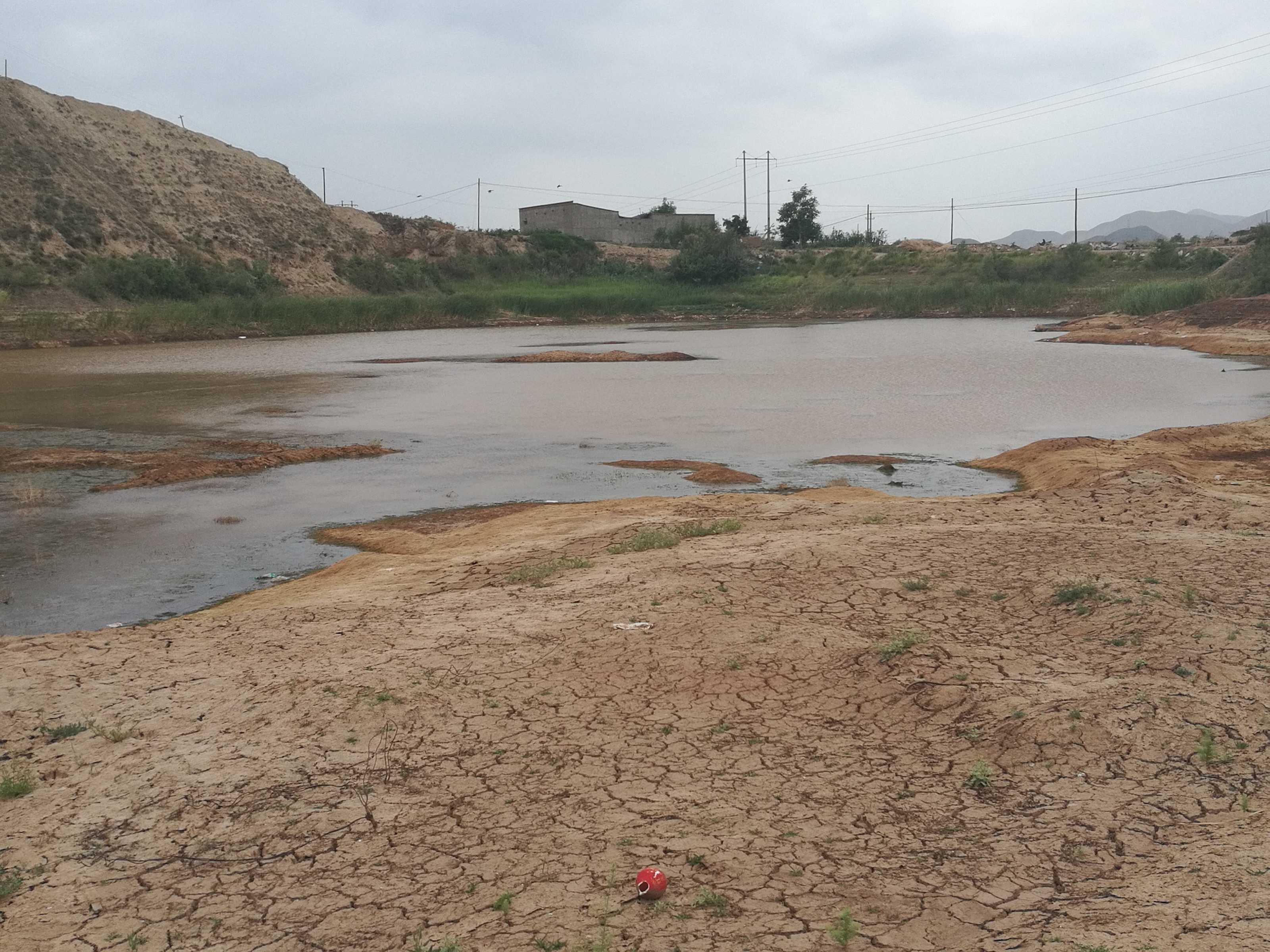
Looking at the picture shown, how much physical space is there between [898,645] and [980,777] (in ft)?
4.86

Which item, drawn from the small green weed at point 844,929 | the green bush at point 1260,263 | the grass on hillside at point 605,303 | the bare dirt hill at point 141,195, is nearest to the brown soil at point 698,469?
the small green weed at point 844,929

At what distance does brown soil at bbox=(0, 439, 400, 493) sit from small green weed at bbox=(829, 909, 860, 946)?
14146 mm

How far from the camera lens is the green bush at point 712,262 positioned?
3255 inches

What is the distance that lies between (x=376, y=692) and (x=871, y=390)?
2262 cm

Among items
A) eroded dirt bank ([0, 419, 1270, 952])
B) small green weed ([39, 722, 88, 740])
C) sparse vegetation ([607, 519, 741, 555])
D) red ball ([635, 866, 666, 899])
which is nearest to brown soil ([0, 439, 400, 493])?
eroded dirt bank ([0, 419, 1270, 952])

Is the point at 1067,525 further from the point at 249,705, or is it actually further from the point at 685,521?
the point at 249,705

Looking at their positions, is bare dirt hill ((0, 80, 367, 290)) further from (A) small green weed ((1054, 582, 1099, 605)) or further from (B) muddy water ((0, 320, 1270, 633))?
(A) small green weed ((1054, 582, 1099, 605))

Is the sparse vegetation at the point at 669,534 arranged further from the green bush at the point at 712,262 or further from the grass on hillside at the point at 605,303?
the green bush at the point at 712,262

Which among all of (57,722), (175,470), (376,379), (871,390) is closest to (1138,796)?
(57,722)

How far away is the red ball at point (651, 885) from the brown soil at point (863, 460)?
12.9 metres

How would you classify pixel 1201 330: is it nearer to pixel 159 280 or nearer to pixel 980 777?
pixel 980 777

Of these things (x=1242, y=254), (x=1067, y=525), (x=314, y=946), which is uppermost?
(x=1242, y=254)

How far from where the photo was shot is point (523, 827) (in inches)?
182

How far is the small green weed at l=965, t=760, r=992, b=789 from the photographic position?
15.6 ft
